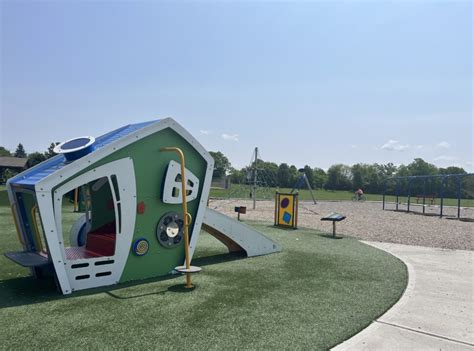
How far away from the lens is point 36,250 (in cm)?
668

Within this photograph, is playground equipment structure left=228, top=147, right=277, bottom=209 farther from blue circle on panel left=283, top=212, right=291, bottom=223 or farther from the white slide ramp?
the white slide ramp

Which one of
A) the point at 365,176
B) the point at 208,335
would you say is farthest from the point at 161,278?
the point at 365,176

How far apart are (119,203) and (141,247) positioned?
0.90 metres

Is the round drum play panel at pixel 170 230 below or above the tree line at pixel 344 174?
below

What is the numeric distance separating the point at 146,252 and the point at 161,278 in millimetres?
580

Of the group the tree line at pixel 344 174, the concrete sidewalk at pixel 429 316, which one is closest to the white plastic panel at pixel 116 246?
the concrete sidewalk at pixel 429 316

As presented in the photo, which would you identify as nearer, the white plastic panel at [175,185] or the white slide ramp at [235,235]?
the white plastic panel at [175,185]

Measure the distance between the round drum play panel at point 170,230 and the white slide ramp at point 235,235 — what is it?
938mm

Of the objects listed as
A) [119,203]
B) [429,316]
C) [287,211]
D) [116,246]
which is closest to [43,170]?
[119,203]

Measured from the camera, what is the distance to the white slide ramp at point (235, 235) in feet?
26.7

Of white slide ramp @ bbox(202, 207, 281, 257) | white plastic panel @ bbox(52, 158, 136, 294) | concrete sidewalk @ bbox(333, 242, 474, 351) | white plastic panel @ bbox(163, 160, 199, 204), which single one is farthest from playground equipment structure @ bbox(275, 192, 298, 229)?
white plastic panel @ bbox(52, 158, 136, 294)

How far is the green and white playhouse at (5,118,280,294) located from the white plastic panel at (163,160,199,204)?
0.06 ft

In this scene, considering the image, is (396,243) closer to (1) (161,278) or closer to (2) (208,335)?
(1) (161,278)

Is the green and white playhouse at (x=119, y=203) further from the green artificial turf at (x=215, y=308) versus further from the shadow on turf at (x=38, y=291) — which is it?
the green artificial turf at (x=215, y=308)
